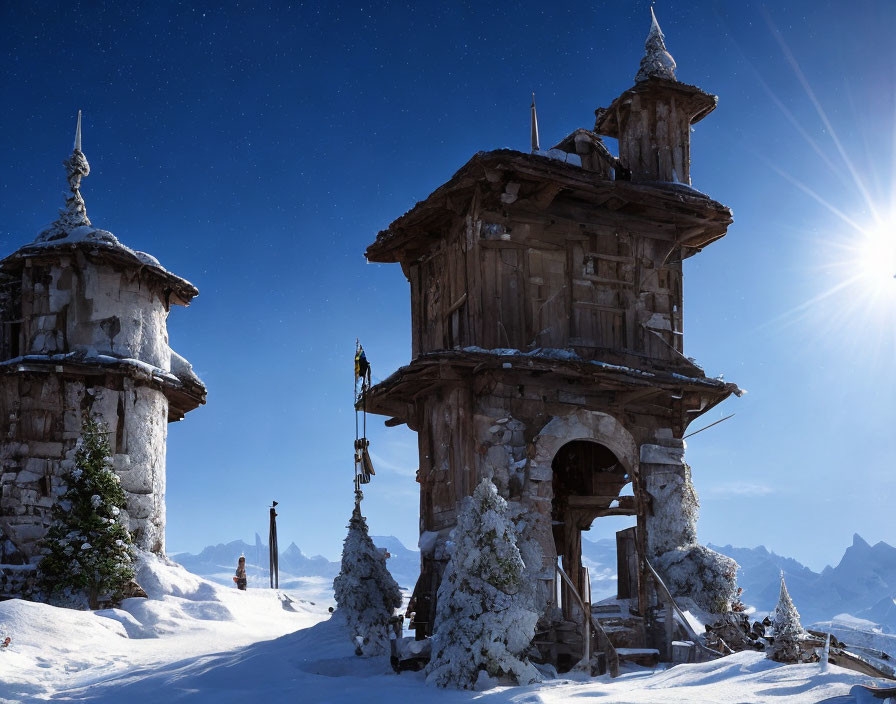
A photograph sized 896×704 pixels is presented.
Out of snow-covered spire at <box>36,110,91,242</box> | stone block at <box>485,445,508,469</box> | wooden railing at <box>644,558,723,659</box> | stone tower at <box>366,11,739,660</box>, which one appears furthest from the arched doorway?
snow-covered spire at <box>36,110,91,242</box>

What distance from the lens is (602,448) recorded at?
86.2 ft

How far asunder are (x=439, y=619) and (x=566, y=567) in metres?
11.0

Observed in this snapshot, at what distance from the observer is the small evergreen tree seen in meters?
25.3

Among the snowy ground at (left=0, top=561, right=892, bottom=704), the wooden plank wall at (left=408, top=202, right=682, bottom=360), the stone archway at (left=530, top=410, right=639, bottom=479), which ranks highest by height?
the wooden plank wall at (left=408, top=202, right=682, bottom=360)

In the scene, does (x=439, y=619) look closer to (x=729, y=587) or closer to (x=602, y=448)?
(x=729, y=587)

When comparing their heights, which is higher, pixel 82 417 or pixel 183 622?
pixel 82 417

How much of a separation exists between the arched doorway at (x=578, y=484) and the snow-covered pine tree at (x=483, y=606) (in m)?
9.36

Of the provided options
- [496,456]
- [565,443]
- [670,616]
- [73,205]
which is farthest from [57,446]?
[670,616]

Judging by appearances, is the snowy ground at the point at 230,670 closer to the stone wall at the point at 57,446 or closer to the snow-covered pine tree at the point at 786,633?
the snow-covered pine tree at the point at 786,633

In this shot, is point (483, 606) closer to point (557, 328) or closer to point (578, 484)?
point (557, 328)

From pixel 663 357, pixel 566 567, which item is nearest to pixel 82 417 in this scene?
pixel 566 567

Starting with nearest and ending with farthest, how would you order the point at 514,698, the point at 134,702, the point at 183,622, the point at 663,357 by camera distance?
the point at 514,698 → the point at 134,702 → the point at 663,357 → the point at 183,622

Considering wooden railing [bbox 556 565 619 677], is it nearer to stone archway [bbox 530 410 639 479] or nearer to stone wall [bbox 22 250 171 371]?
stone archway [bbox 530 410 639 479]

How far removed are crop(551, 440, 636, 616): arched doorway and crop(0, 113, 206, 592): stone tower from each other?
11299 mm
